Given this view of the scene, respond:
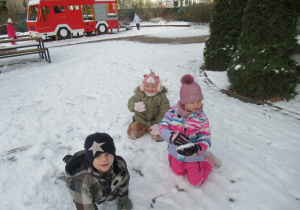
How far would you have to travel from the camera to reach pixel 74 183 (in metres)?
1.65

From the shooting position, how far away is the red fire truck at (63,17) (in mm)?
12755

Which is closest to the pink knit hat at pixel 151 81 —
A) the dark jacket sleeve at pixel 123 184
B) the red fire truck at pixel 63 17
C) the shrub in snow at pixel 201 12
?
the dark jacket sleeve at pixel 123 184

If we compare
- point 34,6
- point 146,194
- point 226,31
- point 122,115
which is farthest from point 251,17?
point 34,6

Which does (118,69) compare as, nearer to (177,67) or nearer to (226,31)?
(177,67)

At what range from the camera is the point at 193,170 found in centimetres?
226

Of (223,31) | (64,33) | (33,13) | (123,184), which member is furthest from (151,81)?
(33,13)

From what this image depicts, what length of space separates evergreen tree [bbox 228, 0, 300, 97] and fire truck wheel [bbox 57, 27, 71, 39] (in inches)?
515

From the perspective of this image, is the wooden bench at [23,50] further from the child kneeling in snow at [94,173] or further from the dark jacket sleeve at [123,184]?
the dark jacket sleeve at [123,184]

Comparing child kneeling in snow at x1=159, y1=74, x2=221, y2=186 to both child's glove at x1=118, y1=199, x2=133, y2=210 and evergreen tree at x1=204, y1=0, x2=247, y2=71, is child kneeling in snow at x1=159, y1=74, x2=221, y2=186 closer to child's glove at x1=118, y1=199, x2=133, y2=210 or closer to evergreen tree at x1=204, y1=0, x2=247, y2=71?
child's glove at x1=118, y1=199, x2=133, y2=210

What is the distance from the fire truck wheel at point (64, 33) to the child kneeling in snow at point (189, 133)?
1422cm

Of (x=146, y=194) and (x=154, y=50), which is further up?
(x=154, y=50)

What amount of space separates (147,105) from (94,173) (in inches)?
60.6

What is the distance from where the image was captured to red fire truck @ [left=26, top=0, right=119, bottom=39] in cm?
1275

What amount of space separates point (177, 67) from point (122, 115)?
12.3ft
